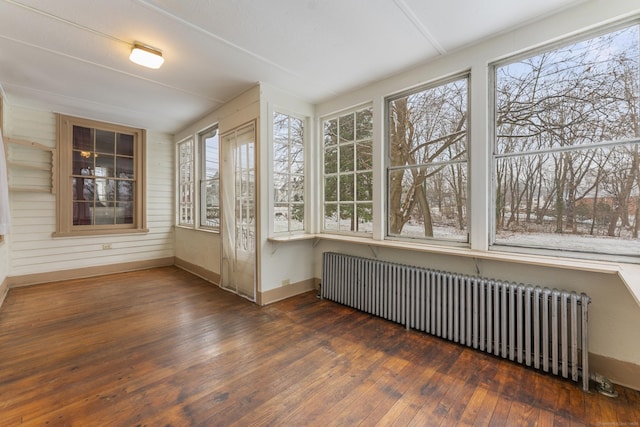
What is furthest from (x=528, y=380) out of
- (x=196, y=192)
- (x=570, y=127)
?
(x=196, y=192)

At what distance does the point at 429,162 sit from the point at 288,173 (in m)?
1.86

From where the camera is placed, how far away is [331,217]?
3.99 metres

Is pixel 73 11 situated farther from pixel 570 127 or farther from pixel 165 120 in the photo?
pixel 570 127

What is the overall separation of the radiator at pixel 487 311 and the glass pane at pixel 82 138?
204 inches

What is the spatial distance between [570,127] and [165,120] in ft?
18.6

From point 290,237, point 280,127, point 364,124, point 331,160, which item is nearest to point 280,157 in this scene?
point 280,127

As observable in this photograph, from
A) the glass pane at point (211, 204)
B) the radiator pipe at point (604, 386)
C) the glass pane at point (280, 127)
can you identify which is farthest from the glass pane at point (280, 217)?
the radiator pipe at point (604, 386)

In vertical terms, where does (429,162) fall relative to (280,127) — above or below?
below

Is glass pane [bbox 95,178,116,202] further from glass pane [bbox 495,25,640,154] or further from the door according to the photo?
glass pane [bbox 495,25,640,154]

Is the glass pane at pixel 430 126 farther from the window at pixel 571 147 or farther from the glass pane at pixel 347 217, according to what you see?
the glass pane at pixel 347 217

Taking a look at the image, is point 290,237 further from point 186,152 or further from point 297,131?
point 186,152

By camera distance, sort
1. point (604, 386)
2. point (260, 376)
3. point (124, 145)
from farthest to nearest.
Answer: point (124, 145) < point (260, 376) < point (604, 386)

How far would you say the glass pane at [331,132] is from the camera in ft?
13.0

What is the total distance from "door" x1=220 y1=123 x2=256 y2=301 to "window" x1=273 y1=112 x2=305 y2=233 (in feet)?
1.02
